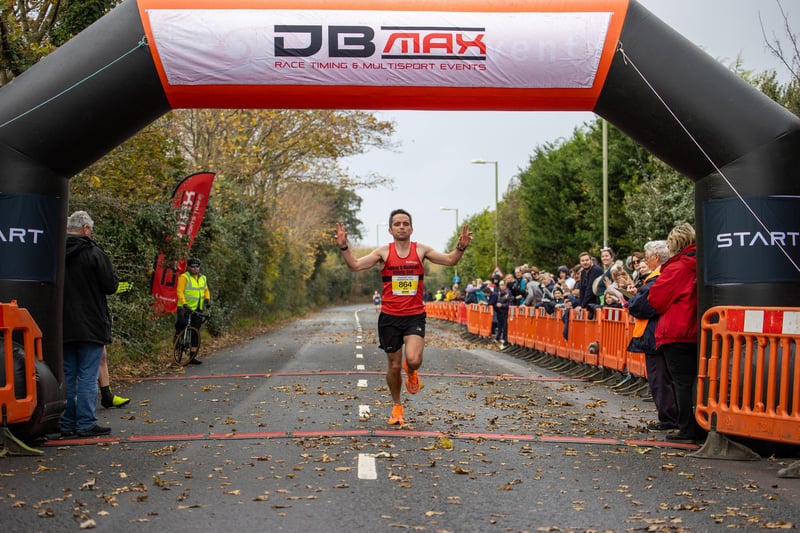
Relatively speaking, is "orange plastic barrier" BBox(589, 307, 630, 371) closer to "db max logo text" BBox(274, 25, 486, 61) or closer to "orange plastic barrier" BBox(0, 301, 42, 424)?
"db max logo text" BBox(274, 25, 486, 61)

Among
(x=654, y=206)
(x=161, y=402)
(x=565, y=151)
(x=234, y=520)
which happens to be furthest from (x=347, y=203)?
(x=234, y=520)

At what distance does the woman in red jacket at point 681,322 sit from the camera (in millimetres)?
8695

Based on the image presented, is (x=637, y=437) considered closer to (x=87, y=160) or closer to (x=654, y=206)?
(x=87, y=160)

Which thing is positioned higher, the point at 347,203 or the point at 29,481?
the point at 347,203

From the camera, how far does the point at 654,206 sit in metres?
32.0

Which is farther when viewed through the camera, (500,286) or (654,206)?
(654,206)

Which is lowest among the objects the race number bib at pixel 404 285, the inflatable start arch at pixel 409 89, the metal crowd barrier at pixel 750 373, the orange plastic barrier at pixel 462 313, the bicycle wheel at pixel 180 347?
the orange plastic barrier at pixel 462 313

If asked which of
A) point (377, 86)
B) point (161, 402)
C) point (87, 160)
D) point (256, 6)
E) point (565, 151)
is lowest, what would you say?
point (161, 402)

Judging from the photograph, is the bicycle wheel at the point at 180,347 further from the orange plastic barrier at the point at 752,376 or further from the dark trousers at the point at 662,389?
the orange plastic barrier at the point at 752,376

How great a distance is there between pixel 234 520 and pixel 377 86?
5182mm

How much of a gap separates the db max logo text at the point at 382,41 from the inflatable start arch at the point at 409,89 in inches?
0.6

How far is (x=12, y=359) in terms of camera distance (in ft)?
25.0

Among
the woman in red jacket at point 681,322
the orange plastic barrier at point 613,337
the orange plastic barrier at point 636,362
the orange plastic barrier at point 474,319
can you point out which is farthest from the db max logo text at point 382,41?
the orange plastic barrier at point 474,319

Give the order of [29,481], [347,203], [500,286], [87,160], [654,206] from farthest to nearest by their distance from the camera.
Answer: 1. [347,203]
2. [654,206]
3. [500,286]
4. [87,160]
5. [29,481]
